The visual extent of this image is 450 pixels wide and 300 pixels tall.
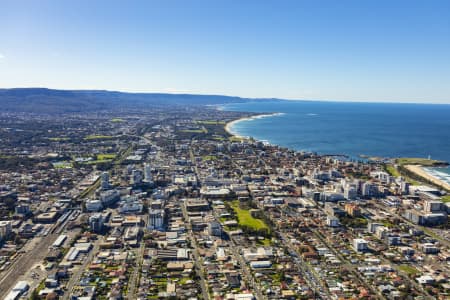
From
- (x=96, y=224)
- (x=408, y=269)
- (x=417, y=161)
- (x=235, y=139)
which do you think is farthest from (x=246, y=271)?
A: (x=235, y=139)

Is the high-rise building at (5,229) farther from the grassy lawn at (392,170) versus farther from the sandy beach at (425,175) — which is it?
the grassy lawn at (392,170)

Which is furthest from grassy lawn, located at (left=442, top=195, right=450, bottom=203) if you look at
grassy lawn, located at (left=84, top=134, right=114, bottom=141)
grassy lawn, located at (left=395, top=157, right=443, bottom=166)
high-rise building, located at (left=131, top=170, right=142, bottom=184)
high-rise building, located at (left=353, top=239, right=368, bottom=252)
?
grassy lawn, located at (left=84, top=134, right=114, bottom=141)

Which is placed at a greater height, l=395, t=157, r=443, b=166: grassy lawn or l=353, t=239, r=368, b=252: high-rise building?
l=395, t=157, r=443, b=166: grassy lawn

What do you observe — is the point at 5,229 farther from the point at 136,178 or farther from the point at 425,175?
the point at 425,175

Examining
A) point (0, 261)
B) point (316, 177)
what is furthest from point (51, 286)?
point (316, 177)

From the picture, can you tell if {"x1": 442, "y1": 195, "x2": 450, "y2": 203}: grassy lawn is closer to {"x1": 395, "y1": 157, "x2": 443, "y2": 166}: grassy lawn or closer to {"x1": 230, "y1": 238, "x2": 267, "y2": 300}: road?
{"x1": 395, "y1": 157, "x2": 443, "y2": 166}: grassy lawn

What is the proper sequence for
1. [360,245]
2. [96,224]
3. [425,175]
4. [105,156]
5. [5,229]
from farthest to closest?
[105,156]
[425,175]
[96,224]
[5,229]
[360,245]

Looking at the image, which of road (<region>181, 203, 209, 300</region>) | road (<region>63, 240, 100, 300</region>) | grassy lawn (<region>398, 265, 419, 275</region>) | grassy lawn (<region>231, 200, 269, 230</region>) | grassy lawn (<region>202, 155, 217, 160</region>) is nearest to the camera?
road (<region>63, 240, 100, 300</region>)
